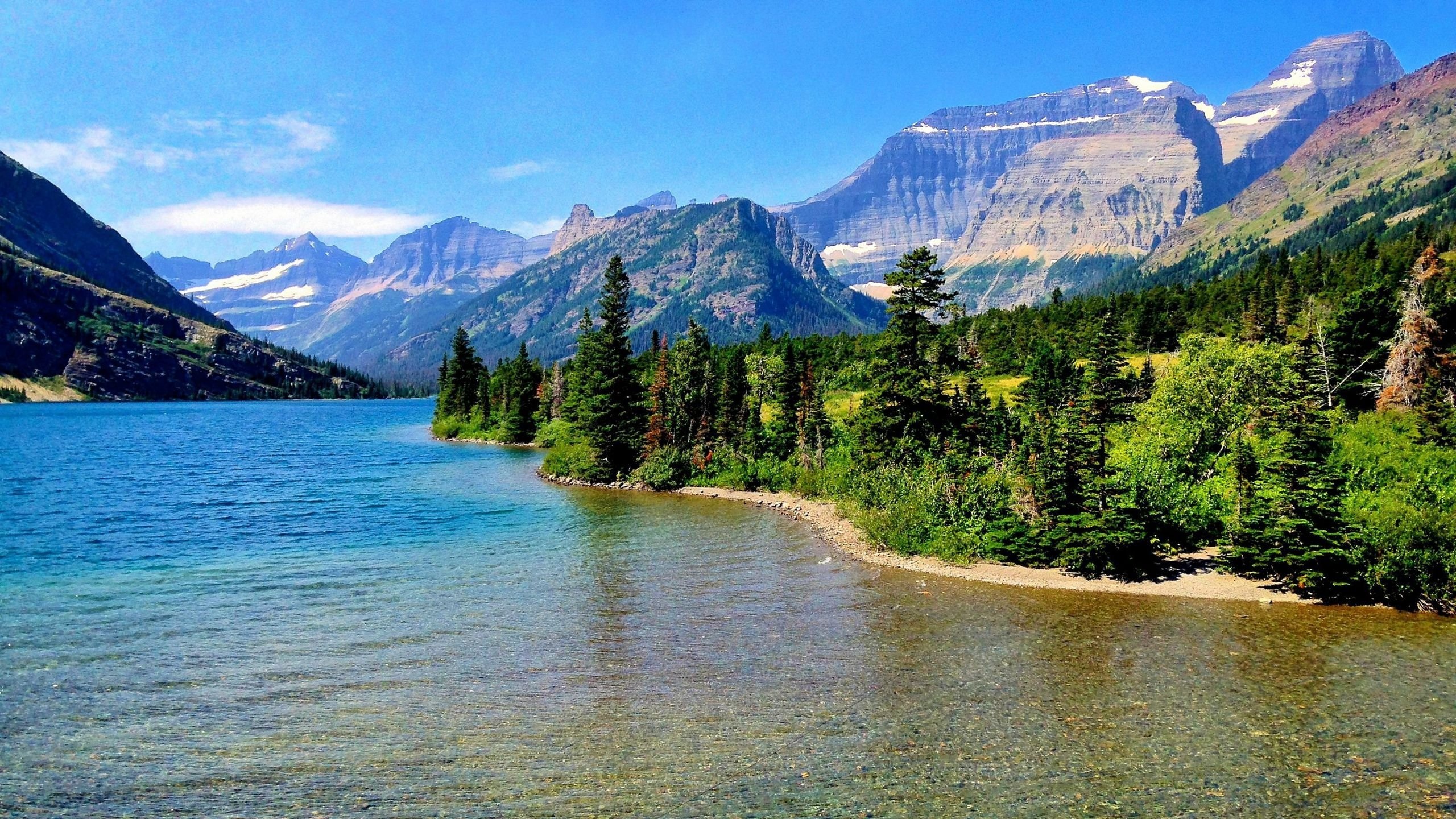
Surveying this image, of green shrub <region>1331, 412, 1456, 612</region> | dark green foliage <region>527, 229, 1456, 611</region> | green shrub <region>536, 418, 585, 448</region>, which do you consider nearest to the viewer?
green shrub <region>1331, 412, 1456, 612</region>

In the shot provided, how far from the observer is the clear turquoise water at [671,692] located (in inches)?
506

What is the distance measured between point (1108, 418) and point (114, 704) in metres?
48.3

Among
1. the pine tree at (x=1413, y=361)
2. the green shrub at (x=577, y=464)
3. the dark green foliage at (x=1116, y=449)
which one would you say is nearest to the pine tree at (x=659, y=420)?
the dark green foliage at (x=1116, y=449)

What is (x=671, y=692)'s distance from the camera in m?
17.7

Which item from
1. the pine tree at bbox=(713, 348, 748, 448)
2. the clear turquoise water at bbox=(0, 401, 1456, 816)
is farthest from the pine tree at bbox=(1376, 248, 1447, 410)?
the pine tree at bbox=(713, 348, 748, 448)

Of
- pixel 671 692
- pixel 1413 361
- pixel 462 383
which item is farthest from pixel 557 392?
pixel 671 692

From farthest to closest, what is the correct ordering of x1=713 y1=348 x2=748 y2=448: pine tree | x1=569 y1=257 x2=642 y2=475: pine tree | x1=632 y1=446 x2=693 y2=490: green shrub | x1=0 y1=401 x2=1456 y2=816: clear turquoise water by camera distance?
x1=569 y1=257 x2=642 y2=475: pine tree < x1=713 y1=348 x2=748 y2=448: pine tree < x1=632 y1=446 x2=693 y2=490: green shrub < x1=0 y1=401 x2=1456 y2=816: clear turquoise water

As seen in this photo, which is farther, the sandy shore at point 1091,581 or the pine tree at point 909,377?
the pine tree at point 909,377

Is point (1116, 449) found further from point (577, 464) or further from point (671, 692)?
point (577, 464)

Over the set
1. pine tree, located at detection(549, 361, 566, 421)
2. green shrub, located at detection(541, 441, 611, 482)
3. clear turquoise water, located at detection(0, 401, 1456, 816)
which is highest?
pine tree, located at detection(549, 361, 566, 421)

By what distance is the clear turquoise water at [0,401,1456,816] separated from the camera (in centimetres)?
1284

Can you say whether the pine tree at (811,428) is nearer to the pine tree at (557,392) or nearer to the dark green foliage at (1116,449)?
the dark green foliage at (1116,449)

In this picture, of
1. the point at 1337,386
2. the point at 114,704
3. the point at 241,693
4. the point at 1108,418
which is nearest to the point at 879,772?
the point at 241,693

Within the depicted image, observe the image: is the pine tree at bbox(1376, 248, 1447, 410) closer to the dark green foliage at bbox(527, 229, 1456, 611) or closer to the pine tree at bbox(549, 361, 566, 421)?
the dark green foliage at bbox(527, 229, 1456, 611)
